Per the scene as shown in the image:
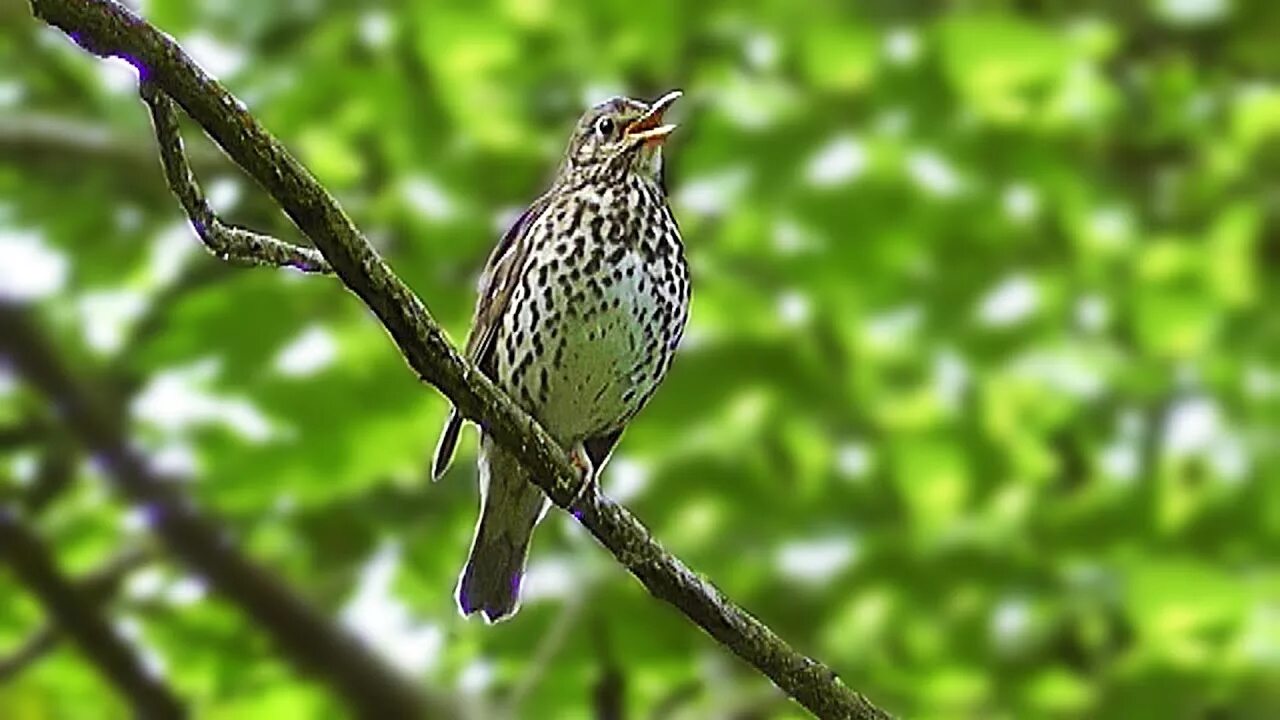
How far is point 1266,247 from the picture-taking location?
19.5 ft

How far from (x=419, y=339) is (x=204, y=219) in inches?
10.6

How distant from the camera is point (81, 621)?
191 inches

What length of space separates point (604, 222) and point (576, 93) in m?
1.89

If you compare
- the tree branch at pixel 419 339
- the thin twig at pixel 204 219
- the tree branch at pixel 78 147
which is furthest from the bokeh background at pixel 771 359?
the thin twig at pixel 204 219

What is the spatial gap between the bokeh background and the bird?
118 cm

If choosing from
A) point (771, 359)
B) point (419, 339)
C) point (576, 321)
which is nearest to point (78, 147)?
point (771, 359)

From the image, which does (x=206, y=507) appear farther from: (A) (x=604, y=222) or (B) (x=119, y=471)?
(A) (x=604, y=222)

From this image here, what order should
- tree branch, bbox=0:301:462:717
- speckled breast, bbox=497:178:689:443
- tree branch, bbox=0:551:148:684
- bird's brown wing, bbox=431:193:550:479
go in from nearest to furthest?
1. speckled breast, bbox=497:178:689:443
2. bird's brown wing, bbox=431:193:550:479
3. tree branch, bbox=0:301:462:717
4. tree branch, bbox=0:551:148:684

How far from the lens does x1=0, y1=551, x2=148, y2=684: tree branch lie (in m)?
4.97

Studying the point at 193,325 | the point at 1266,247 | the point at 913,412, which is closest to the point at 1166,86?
the point at 1266,247

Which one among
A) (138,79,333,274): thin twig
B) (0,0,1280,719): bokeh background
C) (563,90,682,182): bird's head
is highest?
(0,0,1280,719): bokeh background

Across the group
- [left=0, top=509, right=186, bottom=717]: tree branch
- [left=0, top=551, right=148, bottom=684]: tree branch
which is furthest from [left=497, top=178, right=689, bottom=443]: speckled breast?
[left=0, top=551, right=148, bottom=684]: tree branch

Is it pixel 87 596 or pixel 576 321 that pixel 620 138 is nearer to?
pixel 576 321

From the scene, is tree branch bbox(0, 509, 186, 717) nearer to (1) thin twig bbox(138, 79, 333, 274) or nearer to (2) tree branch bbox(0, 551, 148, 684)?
(2) tree branch bbox(0, 551, 148, 684)
